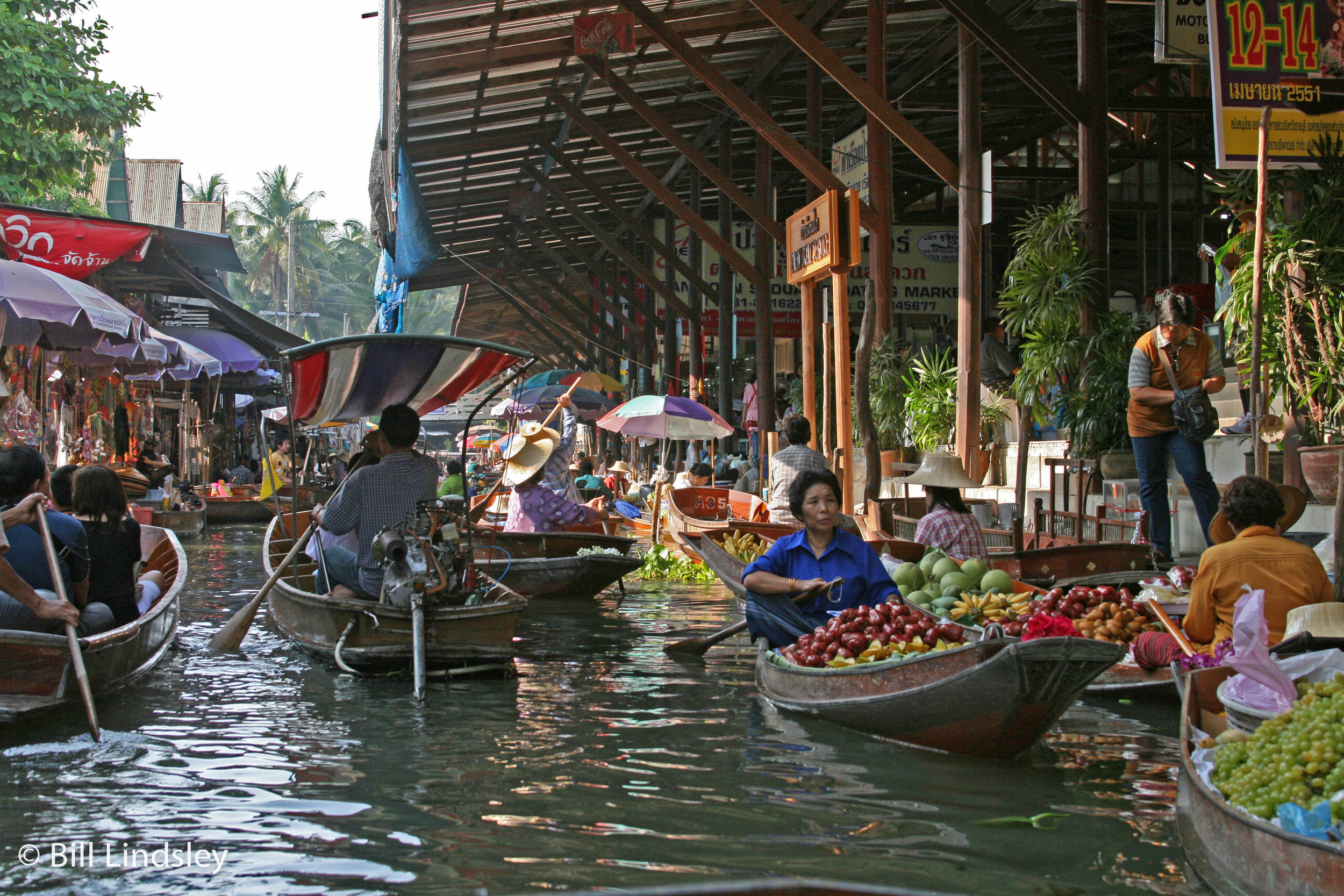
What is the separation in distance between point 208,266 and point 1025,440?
12.9 meters

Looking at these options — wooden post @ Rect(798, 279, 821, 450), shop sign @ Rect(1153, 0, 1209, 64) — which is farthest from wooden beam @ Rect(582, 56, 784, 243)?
shop sign @ Rect(1153, 0, 1209, 64)

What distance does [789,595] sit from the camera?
564cm

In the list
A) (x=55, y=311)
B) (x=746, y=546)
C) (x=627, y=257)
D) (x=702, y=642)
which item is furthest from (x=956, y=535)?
(x=627, y=257)

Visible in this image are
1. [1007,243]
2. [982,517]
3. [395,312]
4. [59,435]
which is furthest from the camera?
[1007,243]

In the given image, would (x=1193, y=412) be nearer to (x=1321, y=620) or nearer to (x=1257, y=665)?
(x=1321, y=620)

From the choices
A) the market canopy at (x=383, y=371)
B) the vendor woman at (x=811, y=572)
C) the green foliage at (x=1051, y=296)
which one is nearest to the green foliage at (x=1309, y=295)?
the green foliage at (x=1051, y=296)

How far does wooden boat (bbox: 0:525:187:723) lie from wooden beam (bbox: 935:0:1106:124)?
23.5ft

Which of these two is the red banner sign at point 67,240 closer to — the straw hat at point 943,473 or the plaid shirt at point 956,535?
the straw hat at point 943,473

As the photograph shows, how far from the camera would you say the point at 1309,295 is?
7.32 meters

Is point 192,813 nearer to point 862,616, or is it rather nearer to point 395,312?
point 862,616

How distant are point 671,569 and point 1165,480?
6.84 m

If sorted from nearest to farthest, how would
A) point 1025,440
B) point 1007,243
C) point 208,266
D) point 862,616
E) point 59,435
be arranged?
point 862,616
point 1025,440
point 59,435
point 208,266
point 1007,243

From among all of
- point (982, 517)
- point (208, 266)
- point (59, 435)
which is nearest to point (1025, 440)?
point (982, 517)

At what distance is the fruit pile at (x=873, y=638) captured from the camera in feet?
16.0
